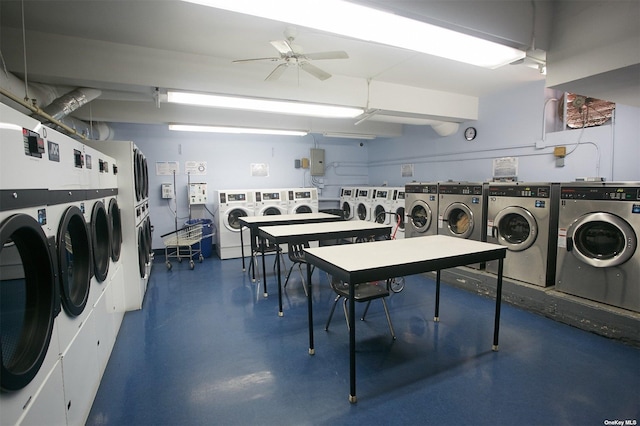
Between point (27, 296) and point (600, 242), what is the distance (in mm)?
4310

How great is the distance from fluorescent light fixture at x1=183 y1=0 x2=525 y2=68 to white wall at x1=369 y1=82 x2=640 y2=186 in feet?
8.14

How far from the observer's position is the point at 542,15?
2.12 meters

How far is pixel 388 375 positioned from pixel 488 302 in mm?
2022

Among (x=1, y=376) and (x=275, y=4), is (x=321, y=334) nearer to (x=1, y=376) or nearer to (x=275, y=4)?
(x=1, y=376)

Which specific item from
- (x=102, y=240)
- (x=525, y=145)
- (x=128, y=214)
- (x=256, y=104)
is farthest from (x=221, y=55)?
(x=525, y=145)

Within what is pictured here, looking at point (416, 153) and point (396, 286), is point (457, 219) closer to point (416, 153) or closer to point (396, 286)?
point (396, 286)

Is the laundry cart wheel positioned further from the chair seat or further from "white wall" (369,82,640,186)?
"white wall" (369,82,640,186)

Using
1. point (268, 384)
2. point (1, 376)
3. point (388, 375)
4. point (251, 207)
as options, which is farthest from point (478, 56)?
point (251, 207)

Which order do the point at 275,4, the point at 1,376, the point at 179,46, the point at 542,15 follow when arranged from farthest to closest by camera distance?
the point at 179,46
the point at 542,15
the point at 275,4
the point at 1,376

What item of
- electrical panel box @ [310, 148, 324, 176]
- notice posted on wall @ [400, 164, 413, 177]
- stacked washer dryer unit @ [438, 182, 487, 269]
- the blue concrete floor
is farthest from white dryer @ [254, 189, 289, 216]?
stacked washer dryer unit @ [438, 182, 487, 269]

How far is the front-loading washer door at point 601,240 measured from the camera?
106 inches

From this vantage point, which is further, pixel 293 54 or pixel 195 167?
pixel 195 167

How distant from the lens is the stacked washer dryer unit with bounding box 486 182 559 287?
10.9 ft

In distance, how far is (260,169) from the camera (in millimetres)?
6918
